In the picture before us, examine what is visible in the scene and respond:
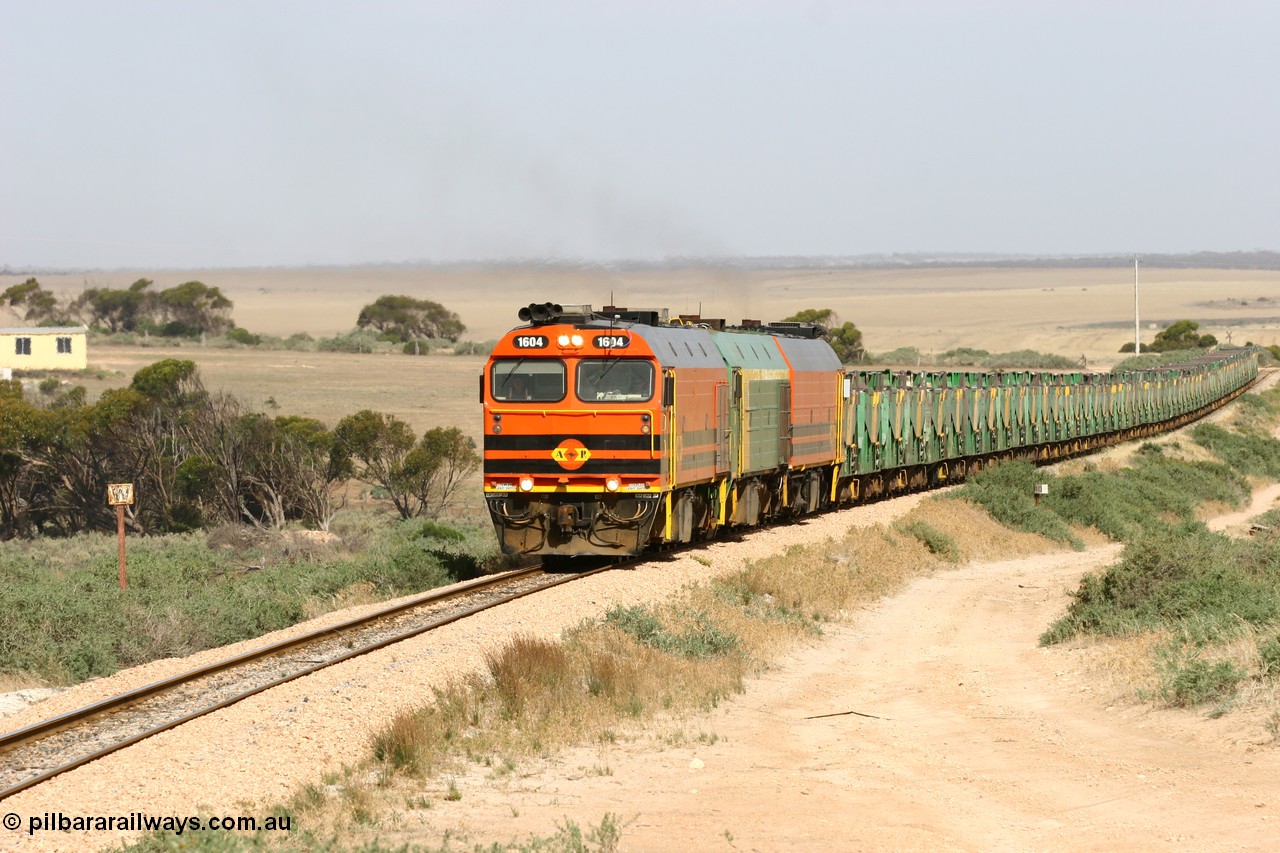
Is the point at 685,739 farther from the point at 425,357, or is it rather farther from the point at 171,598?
the point at 425,357

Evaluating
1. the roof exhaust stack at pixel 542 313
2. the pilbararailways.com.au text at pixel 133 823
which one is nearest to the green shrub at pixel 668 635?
the roof exhaust stack at pixel 542 313

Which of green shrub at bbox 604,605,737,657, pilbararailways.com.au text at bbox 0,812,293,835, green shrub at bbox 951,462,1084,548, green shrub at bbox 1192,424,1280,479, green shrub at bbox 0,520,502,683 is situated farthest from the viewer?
green shrub at bbox 1192,424,1280,479

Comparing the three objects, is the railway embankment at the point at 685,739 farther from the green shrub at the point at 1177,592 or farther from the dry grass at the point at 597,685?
the green shrub at the point at 1177,592

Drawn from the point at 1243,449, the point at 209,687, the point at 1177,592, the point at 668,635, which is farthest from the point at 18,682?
the point at 1243,449

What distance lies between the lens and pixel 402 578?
74.9 ft

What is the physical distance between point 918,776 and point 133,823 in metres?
6.04

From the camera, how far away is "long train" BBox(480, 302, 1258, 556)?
2145cm

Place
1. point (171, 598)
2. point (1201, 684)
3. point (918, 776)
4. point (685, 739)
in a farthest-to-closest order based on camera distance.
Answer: point (171, 598) < point (1201, 684) < point (685, 739) < point (918, 776)

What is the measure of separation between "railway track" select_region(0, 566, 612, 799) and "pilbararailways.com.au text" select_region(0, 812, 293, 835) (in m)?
0.66

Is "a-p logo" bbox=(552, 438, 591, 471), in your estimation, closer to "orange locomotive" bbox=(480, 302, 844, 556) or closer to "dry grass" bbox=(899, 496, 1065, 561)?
"orange locomotive" bbox=(480, 302, 844, 556)

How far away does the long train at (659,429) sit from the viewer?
21.5 meters

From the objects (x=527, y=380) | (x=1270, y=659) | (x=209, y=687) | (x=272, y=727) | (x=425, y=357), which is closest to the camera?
(x=272, y=727)

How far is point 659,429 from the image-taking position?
69.9ft

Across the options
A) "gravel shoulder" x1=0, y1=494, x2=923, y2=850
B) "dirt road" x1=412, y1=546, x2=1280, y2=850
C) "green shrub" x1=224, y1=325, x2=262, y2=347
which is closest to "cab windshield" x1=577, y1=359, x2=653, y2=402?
"gravel shoulder" x1=0, y1=494, x2=923, y2=850
